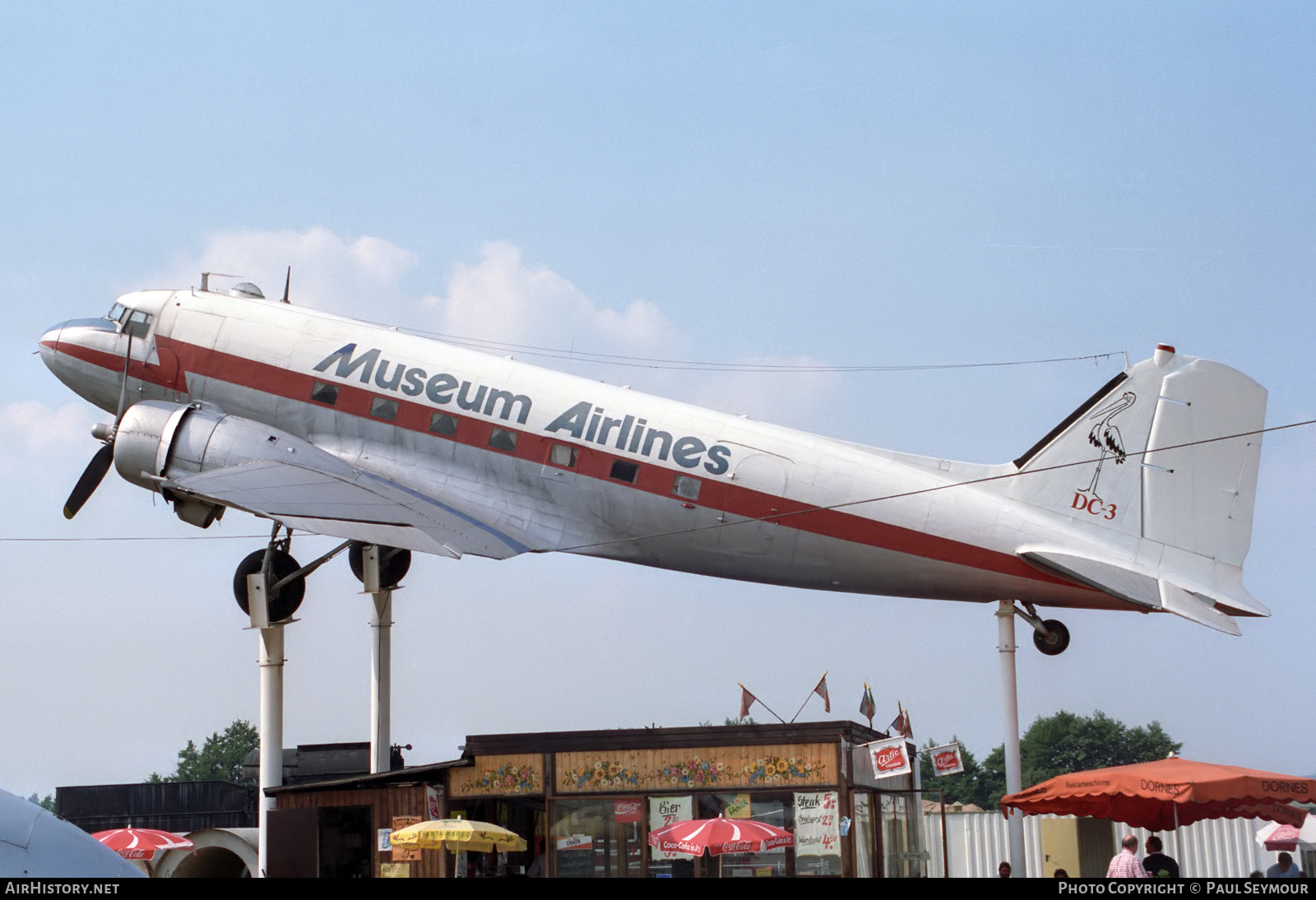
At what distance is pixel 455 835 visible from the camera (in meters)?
20.9

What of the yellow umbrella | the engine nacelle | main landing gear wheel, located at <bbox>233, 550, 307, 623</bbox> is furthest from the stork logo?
main landing gear wheel, located at <bbox>233, 550, 307, 623</bbox>

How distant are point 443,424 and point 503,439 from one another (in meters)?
1.23

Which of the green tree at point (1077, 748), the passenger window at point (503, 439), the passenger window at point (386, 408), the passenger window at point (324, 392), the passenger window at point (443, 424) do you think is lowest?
the green tree at point (1077, 748)

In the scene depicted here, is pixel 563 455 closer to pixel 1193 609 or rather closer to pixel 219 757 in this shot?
pixel 1193 609

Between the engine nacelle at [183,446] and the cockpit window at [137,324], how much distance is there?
10.1 feet

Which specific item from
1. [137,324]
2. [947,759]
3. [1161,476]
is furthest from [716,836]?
[137,324]

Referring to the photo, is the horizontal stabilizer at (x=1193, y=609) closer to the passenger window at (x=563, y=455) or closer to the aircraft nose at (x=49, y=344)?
the passenger window at (x=563, y=455)

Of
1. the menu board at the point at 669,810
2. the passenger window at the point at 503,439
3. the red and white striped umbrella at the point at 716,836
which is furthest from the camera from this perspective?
the passenger window at the point at 503,439

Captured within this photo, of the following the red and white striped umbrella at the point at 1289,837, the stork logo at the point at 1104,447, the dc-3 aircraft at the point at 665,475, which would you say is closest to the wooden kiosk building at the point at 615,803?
A: the dc-3 aircraft at the point at 665,475

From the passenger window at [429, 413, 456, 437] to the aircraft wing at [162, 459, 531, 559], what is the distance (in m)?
1.24

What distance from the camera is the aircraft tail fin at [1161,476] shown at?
21.0 meters

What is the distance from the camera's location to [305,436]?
24.9m
